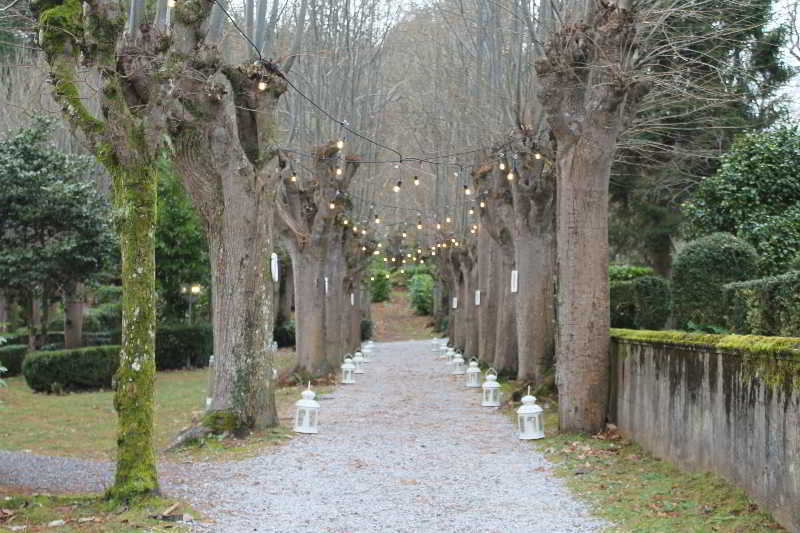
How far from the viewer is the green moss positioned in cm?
647

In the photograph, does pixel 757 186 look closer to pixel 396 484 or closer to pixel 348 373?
pixel 348 373

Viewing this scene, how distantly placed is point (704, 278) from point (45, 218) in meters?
17.6

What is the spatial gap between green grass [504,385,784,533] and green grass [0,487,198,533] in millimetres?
3622

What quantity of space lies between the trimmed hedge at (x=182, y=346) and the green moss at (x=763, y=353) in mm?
22750

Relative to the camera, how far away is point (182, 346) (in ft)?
97.2

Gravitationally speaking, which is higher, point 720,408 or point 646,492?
point 720,408

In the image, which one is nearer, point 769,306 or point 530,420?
point 769,306

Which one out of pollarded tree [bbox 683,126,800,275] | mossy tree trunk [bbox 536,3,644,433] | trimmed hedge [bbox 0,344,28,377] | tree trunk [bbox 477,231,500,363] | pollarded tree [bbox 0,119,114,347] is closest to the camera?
mossy tree trunk [bbox 536,3,644,433]

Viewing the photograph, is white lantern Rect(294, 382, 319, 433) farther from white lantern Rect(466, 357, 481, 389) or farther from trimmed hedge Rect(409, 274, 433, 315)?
trimmed hedge Rect(409, 274, 433, 315)

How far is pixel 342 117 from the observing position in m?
24.9

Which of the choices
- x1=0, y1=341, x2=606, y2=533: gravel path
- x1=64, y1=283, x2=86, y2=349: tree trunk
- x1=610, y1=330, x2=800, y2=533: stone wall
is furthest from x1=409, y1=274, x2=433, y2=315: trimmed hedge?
x1=610, y1=330, x2=800, y2=533: stone wall

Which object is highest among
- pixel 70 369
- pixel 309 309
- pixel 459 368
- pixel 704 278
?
pixel 704 278

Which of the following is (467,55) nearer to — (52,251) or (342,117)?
(342,117)

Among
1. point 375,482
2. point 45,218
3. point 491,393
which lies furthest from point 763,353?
point 45,218
